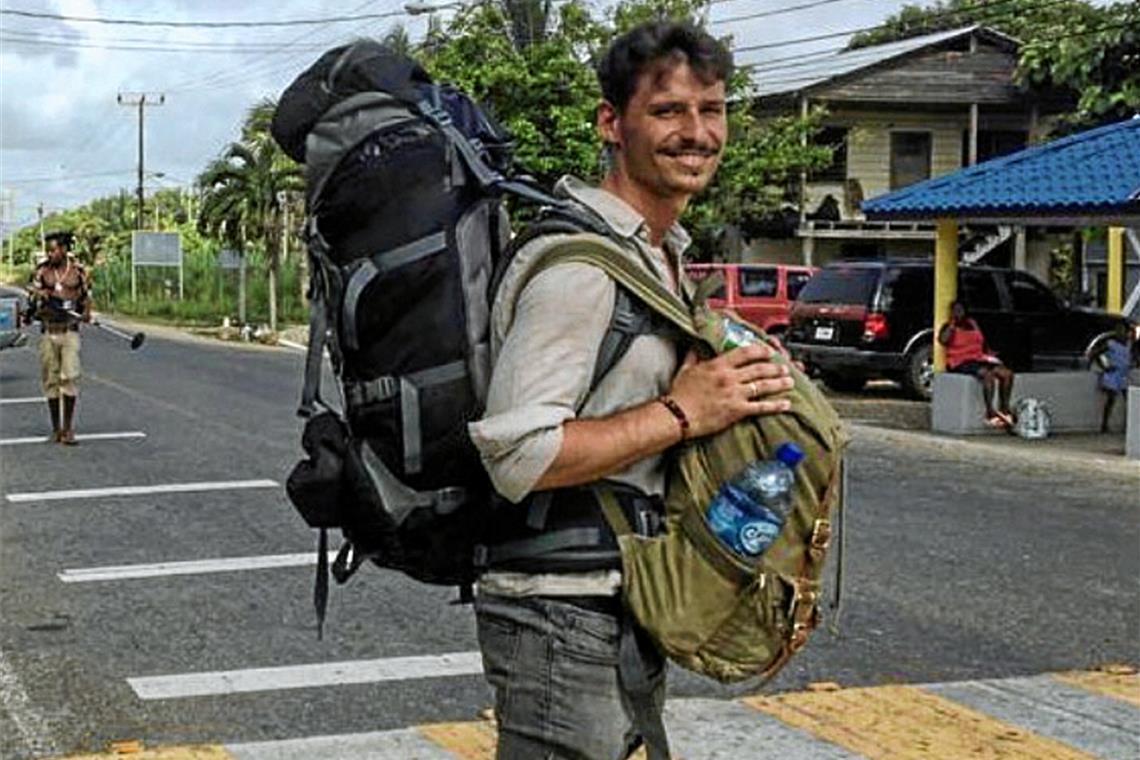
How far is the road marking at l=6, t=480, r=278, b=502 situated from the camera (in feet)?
39.8

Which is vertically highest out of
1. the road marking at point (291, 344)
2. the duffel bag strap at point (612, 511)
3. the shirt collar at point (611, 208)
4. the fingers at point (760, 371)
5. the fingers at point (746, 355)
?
the shirt collar at point (611, 208)

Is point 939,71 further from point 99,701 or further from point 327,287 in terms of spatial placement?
point 327,287

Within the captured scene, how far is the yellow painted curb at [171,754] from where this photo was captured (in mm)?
5730

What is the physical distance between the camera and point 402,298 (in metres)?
2.86

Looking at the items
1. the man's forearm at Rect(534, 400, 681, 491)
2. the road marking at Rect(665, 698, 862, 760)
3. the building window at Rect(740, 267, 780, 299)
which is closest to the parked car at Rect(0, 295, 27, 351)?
the building window at Rect(740, 267, 780, 299)

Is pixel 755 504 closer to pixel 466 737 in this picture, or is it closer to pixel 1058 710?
pixel 466 737

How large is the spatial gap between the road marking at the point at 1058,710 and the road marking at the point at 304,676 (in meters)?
1.91

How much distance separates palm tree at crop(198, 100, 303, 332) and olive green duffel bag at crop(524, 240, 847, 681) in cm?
4138

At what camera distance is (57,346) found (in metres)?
15.0

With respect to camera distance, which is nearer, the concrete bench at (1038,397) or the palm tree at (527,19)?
the concrete bench at (1038,397)

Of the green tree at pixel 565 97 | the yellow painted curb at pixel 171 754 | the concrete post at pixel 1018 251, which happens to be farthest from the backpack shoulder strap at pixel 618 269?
the concrete post at pixel 1018 251

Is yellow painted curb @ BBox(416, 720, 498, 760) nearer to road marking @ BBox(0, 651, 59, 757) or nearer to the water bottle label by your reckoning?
road marking @ BBox(0, 651, 59, 757)

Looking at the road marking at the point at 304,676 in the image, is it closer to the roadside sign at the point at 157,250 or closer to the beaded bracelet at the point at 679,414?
the beaded bracelet at the point at 679,414

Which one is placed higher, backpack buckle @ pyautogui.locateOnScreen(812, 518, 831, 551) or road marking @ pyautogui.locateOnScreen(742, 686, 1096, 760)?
backpack buckle @ pyautogui.locateOnScreen(812, 518, 831, 551)
